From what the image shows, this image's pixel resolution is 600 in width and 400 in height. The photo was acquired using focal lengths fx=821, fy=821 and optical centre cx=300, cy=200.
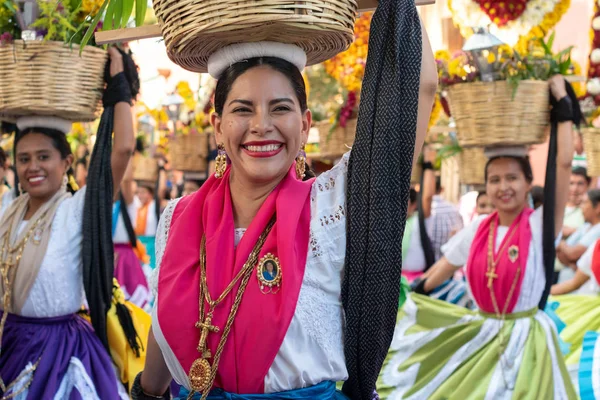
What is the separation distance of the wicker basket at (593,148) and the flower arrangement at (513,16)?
1664mm

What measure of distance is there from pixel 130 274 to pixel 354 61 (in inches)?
137

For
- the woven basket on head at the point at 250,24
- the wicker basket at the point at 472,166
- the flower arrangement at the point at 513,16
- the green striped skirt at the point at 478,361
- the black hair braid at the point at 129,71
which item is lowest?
the green striped skirt at the point at 478,361

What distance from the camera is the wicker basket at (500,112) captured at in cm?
431

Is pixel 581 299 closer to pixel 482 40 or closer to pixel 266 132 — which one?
pixel 482 40

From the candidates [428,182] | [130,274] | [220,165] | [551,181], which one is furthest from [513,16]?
[130,274]

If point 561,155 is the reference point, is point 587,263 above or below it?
below

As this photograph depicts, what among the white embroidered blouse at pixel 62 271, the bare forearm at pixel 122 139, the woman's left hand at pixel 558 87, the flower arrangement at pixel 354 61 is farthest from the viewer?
the flower arrangement at pixel 354 61

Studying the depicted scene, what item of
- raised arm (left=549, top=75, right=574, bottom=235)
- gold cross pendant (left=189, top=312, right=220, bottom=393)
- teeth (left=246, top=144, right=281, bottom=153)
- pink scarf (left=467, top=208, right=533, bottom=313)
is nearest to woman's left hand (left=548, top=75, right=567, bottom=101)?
raised arm (left=549, top=75, right=574, bottom=235)

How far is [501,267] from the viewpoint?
498 centimetres

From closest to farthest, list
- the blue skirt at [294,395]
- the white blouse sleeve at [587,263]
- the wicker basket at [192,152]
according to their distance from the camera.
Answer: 1. the blue skirt at [294,395]
2. the white blouse sleeve at [587,263]
3. the wicker basket at [192,152]

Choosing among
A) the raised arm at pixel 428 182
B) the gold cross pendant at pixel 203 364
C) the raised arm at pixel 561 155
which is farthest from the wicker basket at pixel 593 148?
the gold cross pendant at pixel 203 364

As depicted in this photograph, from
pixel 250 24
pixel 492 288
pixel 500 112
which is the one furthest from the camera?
pixel 492 288

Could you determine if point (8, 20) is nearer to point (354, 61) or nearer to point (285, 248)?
point (285, 248)

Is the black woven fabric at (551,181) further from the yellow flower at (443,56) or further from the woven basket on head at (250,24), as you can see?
the woven basket on head at (250,24)
